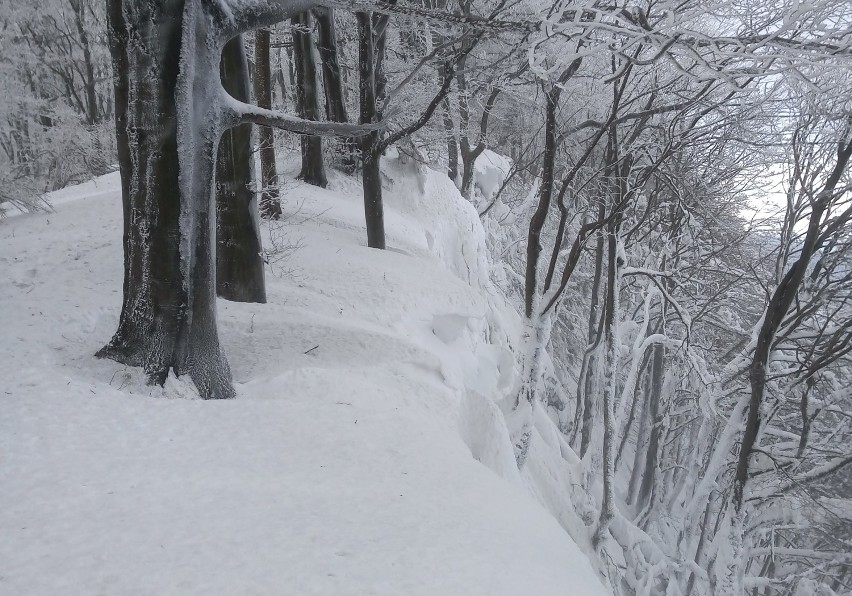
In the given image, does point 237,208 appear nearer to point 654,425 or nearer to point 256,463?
point 256,463

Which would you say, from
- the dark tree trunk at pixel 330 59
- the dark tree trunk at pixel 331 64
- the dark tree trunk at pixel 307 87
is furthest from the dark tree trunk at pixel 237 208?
the dark tree trunk at pixel 307 87

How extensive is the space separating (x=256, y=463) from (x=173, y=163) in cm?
206

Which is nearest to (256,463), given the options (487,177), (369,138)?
(369,138)

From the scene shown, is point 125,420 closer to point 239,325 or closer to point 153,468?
point 153,468

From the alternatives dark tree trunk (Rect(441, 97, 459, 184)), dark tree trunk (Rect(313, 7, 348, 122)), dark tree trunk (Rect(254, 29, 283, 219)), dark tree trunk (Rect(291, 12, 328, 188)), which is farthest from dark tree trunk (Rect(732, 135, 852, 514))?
dark tree trunk (Rect(441, 97, 459, 184))

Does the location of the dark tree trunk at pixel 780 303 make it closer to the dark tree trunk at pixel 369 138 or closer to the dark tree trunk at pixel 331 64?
the dark tree trunk at pixel 369 138

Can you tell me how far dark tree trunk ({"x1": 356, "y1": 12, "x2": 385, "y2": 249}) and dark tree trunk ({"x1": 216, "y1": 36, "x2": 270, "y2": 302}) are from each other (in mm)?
2877

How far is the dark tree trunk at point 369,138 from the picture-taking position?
8.01 meters

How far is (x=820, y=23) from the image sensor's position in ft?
12.7

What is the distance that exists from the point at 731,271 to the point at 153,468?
1159 centimetres

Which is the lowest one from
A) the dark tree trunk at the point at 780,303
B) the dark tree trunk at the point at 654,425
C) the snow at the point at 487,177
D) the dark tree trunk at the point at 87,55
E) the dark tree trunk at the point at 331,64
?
the dark tree trunk at the point at 654,425

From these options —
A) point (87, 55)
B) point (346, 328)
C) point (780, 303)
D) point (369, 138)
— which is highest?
point (87, 55)

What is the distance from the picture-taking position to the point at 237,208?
18.3 feet

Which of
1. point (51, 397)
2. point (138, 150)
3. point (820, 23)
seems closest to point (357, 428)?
point (51, 397)
